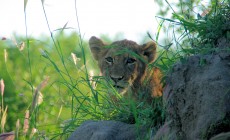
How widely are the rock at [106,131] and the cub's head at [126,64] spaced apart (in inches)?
87.5

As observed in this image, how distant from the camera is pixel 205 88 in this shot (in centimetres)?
354

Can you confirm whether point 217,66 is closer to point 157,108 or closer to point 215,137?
point 215,137

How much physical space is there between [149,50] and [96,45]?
30.2 inches

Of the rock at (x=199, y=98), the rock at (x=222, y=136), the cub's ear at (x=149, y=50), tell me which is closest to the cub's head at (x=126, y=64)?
the cub's ear at (x=149, y=50)

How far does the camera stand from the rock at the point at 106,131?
4.34 meters

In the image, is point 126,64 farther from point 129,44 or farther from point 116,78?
point 116,78

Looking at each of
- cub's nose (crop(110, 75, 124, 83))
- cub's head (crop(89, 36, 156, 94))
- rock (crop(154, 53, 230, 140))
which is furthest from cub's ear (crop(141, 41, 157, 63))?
rock (crop(154, 53, 230, 140))

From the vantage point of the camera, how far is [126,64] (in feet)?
24.2

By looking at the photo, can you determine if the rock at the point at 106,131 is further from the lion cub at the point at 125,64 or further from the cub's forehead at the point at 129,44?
the cub's forehead at the point at 129,44

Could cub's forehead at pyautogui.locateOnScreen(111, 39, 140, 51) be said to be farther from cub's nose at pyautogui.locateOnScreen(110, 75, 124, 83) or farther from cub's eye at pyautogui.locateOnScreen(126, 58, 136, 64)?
cub's nose at pyautogui.locateOnScreen(110, 75, 124, 83)

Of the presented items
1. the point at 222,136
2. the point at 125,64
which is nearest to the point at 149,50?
the point at 125,64

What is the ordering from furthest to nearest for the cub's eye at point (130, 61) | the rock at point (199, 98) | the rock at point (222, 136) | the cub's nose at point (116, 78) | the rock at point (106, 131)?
the cub's eye at point (130, 61), the cub's nose at point (116, 78), the rock at point (106, 131), the rock at point (199, 98), the rock at point (222, 136)

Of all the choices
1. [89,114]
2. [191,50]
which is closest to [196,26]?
[191,50]

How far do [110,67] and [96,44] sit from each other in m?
0.62
